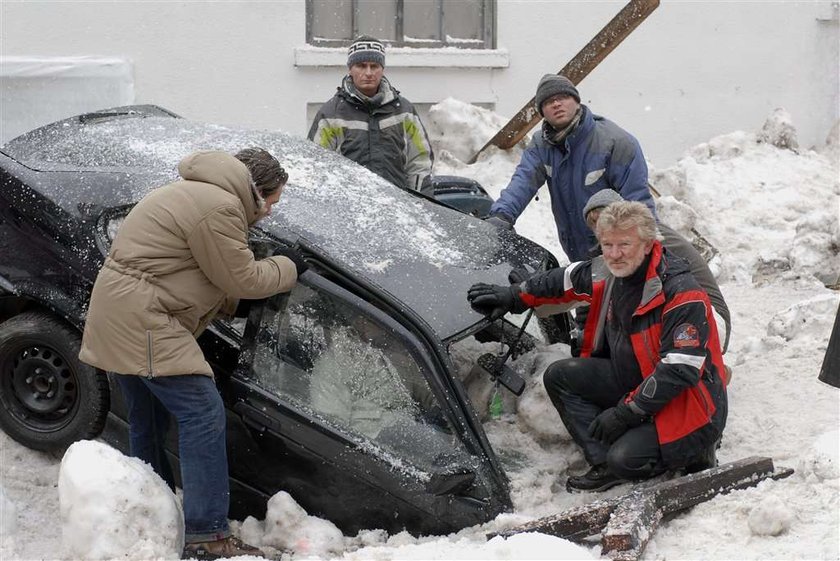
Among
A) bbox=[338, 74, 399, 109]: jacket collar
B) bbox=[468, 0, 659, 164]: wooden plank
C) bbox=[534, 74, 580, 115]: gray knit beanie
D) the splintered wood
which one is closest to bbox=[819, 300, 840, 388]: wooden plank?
the splintered wood

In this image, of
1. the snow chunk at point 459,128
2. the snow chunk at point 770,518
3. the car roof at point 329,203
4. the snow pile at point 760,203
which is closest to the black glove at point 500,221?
the car roof at point 329,203

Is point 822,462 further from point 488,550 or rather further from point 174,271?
point 174,271

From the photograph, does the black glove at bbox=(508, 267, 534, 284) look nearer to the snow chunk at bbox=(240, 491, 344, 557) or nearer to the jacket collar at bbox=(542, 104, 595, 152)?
the jacket collar at bbox=(542, 104, 595, 152)

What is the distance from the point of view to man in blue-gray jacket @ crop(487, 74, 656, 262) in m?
5.65

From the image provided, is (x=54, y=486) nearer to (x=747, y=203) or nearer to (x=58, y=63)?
(x=58, y=63)

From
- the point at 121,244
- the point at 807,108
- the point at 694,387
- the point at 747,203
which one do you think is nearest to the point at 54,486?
the point at 121,244

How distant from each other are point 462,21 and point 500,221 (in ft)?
16.2

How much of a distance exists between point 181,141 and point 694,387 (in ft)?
8.21

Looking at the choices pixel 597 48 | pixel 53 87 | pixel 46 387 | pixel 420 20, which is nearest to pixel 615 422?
pixel 46 387

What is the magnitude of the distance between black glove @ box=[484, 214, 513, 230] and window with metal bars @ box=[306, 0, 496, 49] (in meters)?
4.11

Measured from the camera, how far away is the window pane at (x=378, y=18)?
9.57 meters

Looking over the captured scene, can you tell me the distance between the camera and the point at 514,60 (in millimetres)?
10094

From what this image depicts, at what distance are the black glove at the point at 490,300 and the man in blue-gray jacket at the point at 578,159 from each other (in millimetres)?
1003

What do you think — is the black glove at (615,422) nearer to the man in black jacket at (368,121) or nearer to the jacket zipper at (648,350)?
the jacket zipper at (648,350)
